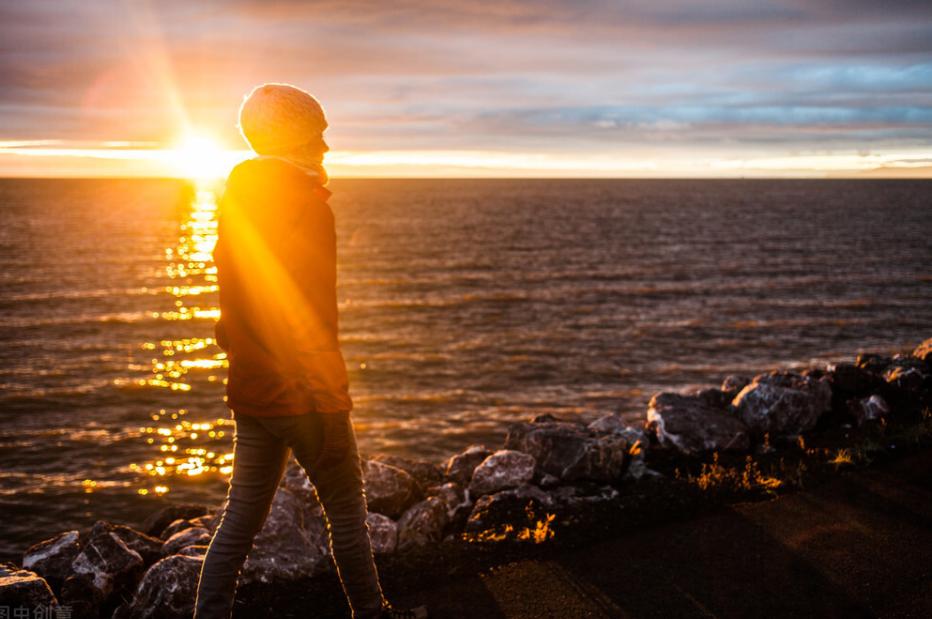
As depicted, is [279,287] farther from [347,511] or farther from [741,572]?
[741,572]

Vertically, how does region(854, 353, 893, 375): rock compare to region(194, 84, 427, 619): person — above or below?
below

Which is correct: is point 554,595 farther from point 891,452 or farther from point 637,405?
point 637,405

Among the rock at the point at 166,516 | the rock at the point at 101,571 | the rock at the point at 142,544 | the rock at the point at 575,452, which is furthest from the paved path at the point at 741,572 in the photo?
the rock at the point at 166,516

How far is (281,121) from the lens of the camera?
3244mm

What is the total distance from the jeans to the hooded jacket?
14 centimetres

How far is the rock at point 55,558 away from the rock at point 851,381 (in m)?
9.21

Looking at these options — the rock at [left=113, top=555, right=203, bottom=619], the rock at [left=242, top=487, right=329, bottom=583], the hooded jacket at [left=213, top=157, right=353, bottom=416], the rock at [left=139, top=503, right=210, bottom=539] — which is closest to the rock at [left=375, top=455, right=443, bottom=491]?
the rock at [left=242, top=487, right=329, bottom=583]

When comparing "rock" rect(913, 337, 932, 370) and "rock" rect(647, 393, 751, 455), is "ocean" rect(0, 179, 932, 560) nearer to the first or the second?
"rock" rect(913, 337, 932, 370)

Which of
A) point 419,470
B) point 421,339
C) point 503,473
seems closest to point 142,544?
point 419,470

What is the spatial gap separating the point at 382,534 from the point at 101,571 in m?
2.22

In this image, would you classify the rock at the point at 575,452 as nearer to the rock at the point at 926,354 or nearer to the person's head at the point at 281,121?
the person's head at the point at 281,121

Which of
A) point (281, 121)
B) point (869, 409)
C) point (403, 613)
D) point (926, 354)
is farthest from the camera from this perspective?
point (926, 354)

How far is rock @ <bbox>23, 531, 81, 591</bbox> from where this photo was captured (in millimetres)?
6215

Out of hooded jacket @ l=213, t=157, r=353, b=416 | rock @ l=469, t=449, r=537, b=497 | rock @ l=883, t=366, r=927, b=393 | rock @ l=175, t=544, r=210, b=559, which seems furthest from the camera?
rock @ l=883, t=366, r=927, b=393
